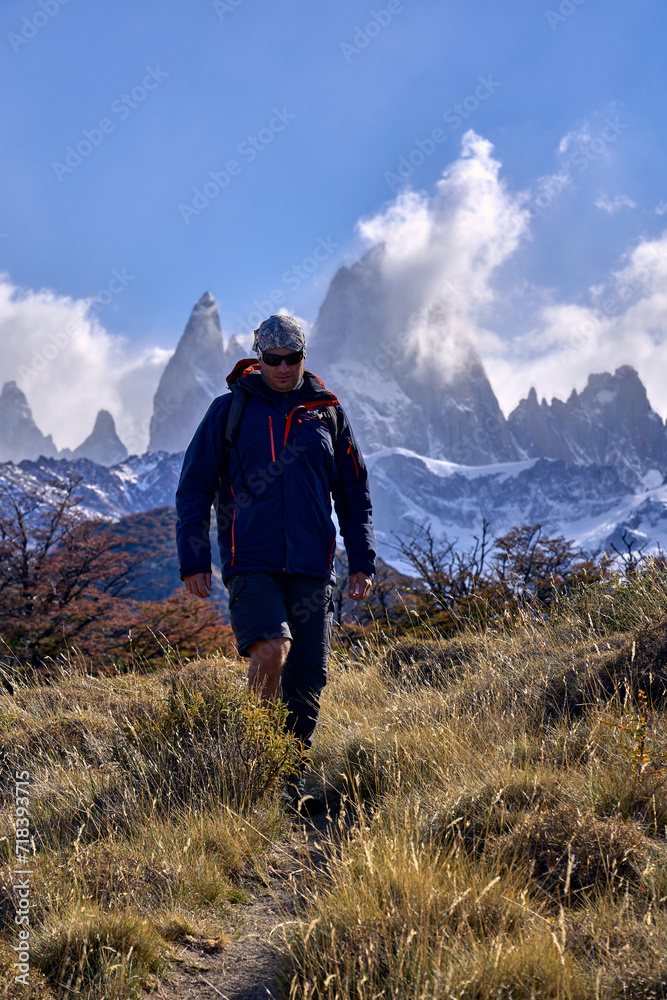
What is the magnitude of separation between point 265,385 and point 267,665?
153cm

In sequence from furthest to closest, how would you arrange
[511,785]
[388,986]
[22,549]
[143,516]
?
1. [143,516]
2. [22,549]
3. [511,785]
4. [388,986]

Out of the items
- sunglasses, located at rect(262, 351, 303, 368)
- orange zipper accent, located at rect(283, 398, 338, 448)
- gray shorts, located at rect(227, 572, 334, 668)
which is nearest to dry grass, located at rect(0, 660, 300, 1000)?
gray shorts, located at rect(227, 572, 334, 668)

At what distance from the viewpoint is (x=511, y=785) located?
2.46 meters

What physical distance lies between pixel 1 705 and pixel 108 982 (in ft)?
13.2

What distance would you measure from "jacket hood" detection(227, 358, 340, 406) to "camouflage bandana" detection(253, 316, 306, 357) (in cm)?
→ 13

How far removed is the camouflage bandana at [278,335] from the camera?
3592 millimetres

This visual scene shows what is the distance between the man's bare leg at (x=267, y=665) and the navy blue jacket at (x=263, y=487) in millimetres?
378

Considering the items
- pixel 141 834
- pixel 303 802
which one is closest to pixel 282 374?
pixel 303 802

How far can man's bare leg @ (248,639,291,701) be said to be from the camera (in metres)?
3.22

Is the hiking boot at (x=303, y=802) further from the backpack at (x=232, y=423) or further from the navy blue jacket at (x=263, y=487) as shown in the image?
the backpack at (x=232, y=423)

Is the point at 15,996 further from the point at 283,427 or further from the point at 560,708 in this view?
the point at 560,708

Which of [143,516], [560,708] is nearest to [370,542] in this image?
[560,708]

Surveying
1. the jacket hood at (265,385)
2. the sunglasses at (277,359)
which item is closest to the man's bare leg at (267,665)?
the jacket hood at (265,385)

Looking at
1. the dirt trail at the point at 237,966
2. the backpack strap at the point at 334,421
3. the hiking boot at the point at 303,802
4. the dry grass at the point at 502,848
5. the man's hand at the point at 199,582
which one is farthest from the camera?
the backpack strap at the point at 334,421
